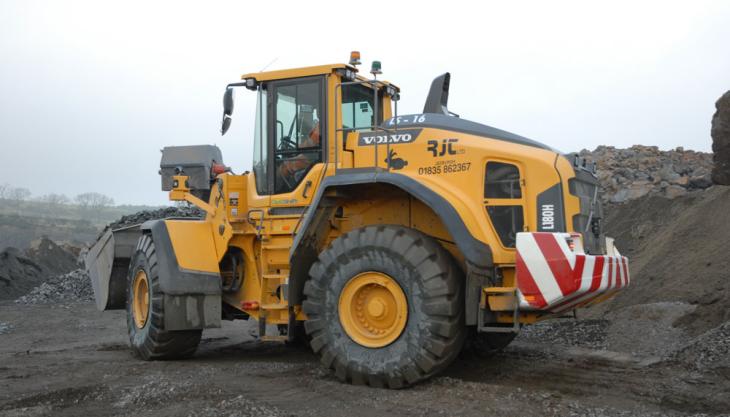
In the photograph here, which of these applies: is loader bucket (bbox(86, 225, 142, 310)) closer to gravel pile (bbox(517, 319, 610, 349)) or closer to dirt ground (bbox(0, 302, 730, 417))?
dirt ground (bbox(0, 302, 730, 417))

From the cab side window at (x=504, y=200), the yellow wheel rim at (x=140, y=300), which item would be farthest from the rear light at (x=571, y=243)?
the yellow wheel rim at (x=140, y=300)

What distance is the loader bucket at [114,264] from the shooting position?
31.3ft

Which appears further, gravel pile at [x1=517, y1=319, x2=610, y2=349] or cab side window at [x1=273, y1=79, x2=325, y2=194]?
gravel pile at [x1=517, y1=319, x2=610, y2=349]

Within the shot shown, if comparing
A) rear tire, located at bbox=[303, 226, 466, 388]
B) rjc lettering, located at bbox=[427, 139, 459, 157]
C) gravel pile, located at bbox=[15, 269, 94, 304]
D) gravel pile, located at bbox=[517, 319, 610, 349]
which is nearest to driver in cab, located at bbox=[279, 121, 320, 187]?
rear tire, located at bbox=[303, 226, 466, 388]

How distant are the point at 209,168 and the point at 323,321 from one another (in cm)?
322

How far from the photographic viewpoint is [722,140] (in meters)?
13.8

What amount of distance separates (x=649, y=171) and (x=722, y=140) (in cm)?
547

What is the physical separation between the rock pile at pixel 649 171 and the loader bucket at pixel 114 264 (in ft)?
37.6

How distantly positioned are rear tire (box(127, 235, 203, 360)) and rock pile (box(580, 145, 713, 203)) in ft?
37.7

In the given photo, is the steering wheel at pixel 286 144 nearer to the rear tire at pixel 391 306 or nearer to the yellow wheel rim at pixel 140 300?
the rear tire at pixel 391 306

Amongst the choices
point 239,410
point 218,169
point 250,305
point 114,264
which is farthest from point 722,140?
point 239,410

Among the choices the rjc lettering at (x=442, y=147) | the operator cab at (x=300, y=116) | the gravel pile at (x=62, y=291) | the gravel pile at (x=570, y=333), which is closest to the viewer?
the rjc lettering at (x=442, y=147)

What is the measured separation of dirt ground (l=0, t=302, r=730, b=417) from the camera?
18.7ft

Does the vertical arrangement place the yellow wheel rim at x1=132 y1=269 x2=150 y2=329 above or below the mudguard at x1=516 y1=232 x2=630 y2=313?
below
